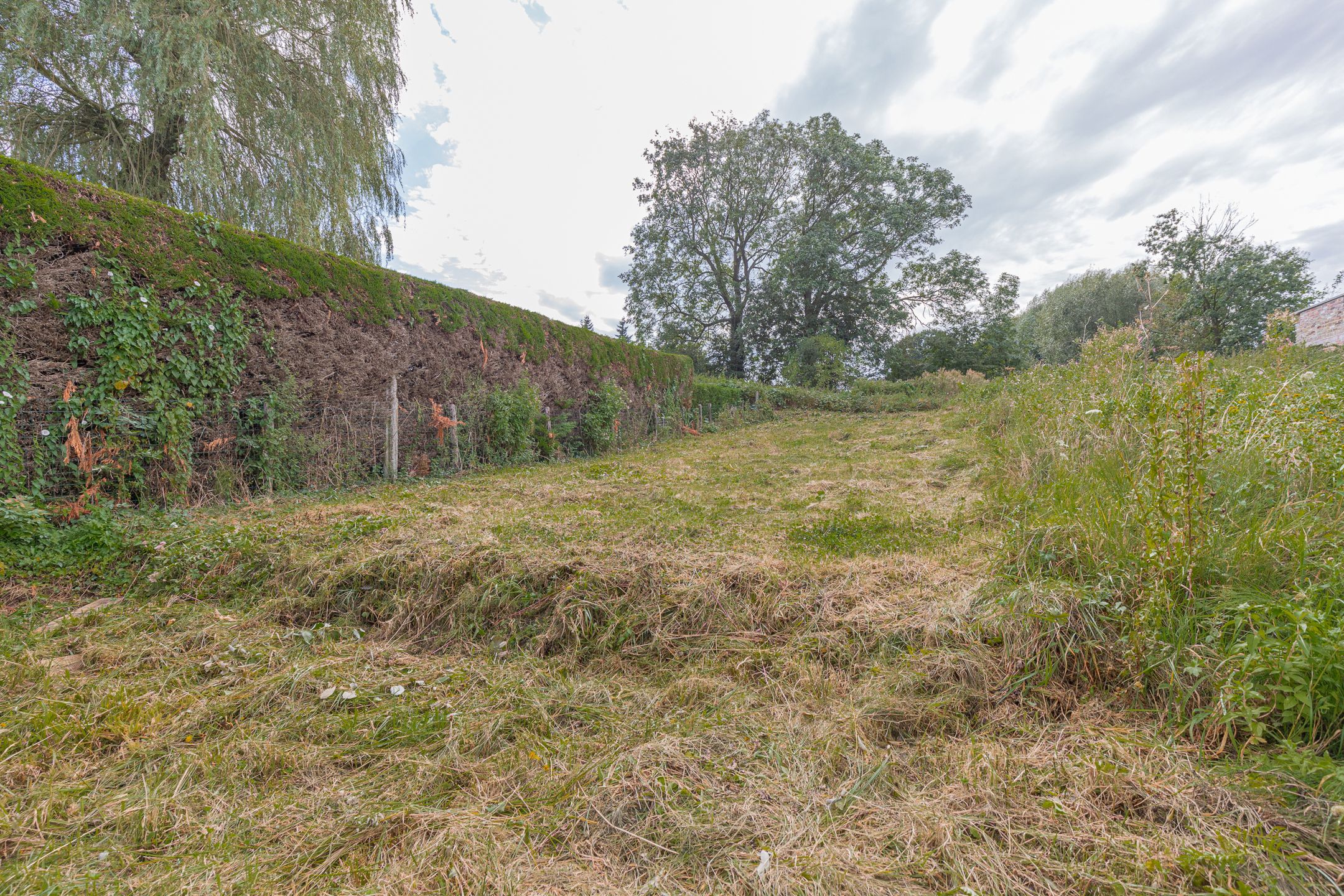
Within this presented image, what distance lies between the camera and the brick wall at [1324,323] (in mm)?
14469

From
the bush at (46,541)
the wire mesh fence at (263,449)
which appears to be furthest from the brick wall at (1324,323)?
the bush at (46,541)

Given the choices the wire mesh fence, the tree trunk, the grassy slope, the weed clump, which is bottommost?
the grassy slope

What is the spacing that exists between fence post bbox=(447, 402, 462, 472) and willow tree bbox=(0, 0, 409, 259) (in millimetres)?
3617

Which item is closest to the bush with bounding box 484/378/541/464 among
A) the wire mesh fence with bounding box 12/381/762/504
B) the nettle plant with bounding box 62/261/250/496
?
the wire mesh fence with bounding box 12/381/762/504

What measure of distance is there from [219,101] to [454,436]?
5933 mm

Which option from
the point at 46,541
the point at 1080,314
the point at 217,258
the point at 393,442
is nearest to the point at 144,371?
the point at 217,258

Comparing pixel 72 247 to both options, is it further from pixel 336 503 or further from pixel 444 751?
pixel 444 751

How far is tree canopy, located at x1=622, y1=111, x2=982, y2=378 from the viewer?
2216 cm

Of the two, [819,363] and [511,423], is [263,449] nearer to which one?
[511,423]

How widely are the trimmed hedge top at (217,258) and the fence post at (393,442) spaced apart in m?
1.15

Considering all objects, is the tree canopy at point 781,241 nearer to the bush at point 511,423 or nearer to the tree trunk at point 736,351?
the tree trunk at point 736,351

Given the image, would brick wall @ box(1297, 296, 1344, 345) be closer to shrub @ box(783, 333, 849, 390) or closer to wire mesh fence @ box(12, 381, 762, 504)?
shrub @ box(783, 333, 849, 390)

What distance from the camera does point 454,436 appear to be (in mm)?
7934

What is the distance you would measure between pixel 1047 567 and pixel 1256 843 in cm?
144
